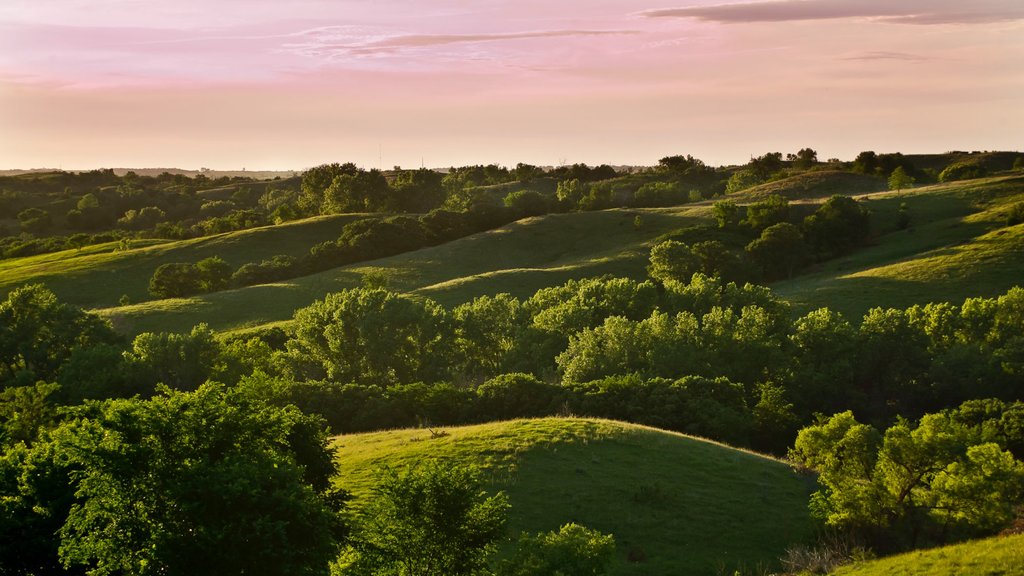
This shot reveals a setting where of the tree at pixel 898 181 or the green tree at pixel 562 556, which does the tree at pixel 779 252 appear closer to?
the tree at pixel 898 181

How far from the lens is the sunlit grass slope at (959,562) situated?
31581 millimetres

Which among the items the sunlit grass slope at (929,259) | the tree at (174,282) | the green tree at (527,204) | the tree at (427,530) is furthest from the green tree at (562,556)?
the green tree at (527,204)

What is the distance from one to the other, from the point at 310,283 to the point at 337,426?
7020 cm

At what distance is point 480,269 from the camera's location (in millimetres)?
138750

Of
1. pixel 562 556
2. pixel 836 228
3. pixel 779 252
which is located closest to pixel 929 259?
pixel 779 252

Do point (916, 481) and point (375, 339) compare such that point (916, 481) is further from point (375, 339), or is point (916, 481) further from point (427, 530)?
point (375, 339)

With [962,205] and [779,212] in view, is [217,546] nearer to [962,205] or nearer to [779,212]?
[779,212]

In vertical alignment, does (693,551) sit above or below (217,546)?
below

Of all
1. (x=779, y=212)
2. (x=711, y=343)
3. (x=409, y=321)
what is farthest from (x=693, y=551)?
(x=779, y=212)

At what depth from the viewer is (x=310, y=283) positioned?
5153 inches

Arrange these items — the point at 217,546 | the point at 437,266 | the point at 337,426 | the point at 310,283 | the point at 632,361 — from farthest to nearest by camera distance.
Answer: the point at 437,266, the point at 310,283, the point at 632,361, the point at 337,426, the point at 217,546

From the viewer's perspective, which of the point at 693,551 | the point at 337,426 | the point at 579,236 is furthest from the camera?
the point at 579,236

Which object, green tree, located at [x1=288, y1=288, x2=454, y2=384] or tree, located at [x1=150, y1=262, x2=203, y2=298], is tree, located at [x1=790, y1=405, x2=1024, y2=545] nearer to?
green tree, located at [x1=288, y1=288, x2=454, y2=384]

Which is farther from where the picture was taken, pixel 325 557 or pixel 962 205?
pixel 962 205
